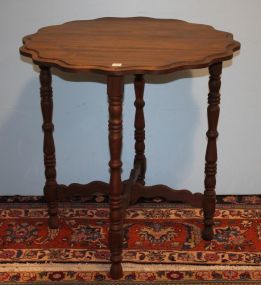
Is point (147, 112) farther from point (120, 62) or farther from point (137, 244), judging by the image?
point (120, 62)

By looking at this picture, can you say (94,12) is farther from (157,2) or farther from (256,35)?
(256,35)

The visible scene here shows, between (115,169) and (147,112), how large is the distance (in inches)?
33.0

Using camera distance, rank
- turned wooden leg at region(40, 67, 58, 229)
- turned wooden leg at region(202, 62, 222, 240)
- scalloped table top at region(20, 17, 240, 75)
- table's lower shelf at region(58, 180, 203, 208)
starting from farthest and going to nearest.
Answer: table's lower shelf at region(58, 180, 203, 208) < turned wooden leg at region(40, 67, 58, 229) < turned wooden leg at region(202, 62, 222, 240) < scalloped table top at region(20, 17, 240, 75)

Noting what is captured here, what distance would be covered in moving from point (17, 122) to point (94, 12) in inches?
28.7

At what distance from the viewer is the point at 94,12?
274cm

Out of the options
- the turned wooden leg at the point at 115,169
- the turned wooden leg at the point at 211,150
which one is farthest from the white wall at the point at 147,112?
the turned wooden leg at the point at 115,169

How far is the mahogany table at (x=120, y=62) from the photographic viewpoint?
1.96 m

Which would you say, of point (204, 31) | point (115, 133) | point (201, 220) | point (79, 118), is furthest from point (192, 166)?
point (115, 133)

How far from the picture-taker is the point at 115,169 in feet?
6.97

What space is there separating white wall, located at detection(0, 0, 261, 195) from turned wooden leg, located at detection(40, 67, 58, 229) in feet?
1.33

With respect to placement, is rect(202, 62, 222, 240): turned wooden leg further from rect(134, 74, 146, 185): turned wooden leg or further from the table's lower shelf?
rect(134, 74, 146, 185): turned wooden leg

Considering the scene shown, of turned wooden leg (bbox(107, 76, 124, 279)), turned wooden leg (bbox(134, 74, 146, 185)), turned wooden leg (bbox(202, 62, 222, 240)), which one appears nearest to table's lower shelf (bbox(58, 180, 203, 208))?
turned wooden leg (bbox(202, 62, 222, 240))

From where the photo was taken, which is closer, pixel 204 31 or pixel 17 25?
pixel 204 31

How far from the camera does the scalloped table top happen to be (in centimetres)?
193
